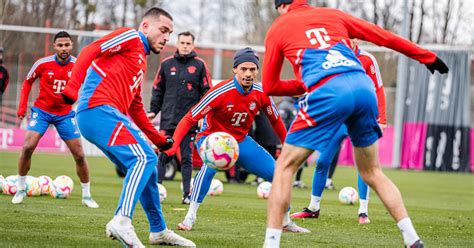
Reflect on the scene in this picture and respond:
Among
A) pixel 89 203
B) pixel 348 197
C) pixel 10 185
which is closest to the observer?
pixel 89 203

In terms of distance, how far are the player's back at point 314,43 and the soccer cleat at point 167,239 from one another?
1872 mm

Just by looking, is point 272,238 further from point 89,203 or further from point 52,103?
point 52,103

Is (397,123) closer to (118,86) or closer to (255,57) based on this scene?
(255,57)

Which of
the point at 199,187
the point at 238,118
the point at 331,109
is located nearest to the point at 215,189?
the point at 199,187

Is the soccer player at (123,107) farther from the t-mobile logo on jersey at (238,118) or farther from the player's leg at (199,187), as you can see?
the t-mobile logo on jersey at (238,118)

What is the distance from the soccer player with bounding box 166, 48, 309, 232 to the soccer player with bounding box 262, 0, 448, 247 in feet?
7.26

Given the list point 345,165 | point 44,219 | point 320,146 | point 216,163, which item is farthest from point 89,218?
point 345,165

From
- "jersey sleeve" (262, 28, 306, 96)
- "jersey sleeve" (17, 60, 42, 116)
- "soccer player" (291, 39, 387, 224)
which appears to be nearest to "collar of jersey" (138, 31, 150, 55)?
"jersey sleeve" (262, 28, 306, 96)

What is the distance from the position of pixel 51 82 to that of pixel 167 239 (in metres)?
4.96

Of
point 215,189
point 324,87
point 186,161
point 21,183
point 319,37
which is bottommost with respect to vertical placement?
point 215,189

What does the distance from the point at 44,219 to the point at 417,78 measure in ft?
73.3

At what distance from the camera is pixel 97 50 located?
7.23 metres

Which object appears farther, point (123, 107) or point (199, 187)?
point (199, 187)

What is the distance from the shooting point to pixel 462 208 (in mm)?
14016
